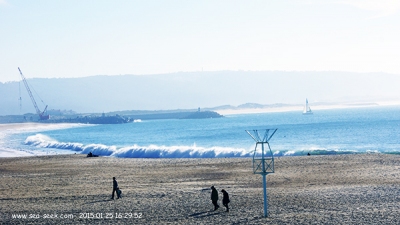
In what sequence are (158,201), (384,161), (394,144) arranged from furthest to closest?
(394,144) < (384,161) < (158,201)

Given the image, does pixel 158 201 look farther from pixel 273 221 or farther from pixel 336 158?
pixel 336 158

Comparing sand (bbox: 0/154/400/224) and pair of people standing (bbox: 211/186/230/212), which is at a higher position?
pair of people standing (bbox: 211/186/230/212)

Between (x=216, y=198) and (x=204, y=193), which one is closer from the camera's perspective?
(x=216, y=198)

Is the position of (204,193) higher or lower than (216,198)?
lower

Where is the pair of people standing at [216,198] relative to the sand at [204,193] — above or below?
above

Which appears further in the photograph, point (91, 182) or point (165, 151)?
point (165, 151)

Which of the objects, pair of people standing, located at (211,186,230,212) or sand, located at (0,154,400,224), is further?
pair of people standing, located at (211,186,230,212)

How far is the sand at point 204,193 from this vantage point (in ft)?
58.2

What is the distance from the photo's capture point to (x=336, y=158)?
3831cm

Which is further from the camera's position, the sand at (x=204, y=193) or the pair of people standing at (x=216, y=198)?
the pair of people standing at (x=216, y=198)

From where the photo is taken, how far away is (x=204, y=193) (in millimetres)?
22984

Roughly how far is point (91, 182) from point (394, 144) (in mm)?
46230

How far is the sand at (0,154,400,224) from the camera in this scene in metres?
17.8

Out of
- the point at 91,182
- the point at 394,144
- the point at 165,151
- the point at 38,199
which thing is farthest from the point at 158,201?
the point at 394,144
